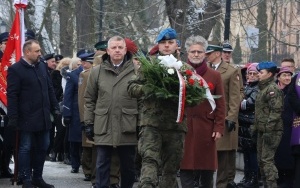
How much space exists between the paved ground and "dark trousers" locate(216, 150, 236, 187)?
4.73 ft

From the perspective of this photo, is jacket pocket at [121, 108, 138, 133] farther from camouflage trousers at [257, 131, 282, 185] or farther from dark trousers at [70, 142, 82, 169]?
dark trousers at [70, 142, 82, 169]

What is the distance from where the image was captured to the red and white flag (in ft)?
44.3

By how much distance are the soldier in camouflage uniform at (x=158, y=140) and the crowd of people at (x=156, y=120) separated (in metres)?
0.01

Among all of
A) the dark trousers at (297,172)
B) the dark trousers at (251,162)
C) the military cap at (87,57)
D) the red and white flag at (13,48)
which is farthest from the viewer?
the military cap at (87,57)

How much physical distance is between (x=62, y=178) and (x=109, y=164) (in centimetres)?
313

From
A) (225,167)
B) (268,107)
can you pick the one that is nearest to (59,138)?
(225,167)

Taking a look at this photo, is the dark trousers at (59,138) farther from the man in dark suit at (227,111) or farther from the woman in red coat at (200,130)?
the woman in red coat at (200,130)

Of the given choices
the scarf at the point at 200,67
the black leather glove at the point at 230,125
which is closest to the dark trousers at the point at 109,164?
the scarf at the point at 200,67

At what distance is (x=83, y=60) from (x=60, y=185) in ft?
7.07

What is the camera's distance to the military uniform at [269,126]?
11930 millimetres

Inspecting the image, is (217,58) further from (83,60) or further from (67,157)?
(67,157)

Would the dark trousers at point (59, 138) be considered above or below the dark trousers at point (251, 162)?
above

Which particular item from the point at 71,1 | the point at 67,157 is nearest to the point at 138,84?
the point at 67,157

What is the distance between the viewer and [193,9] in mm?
20250
